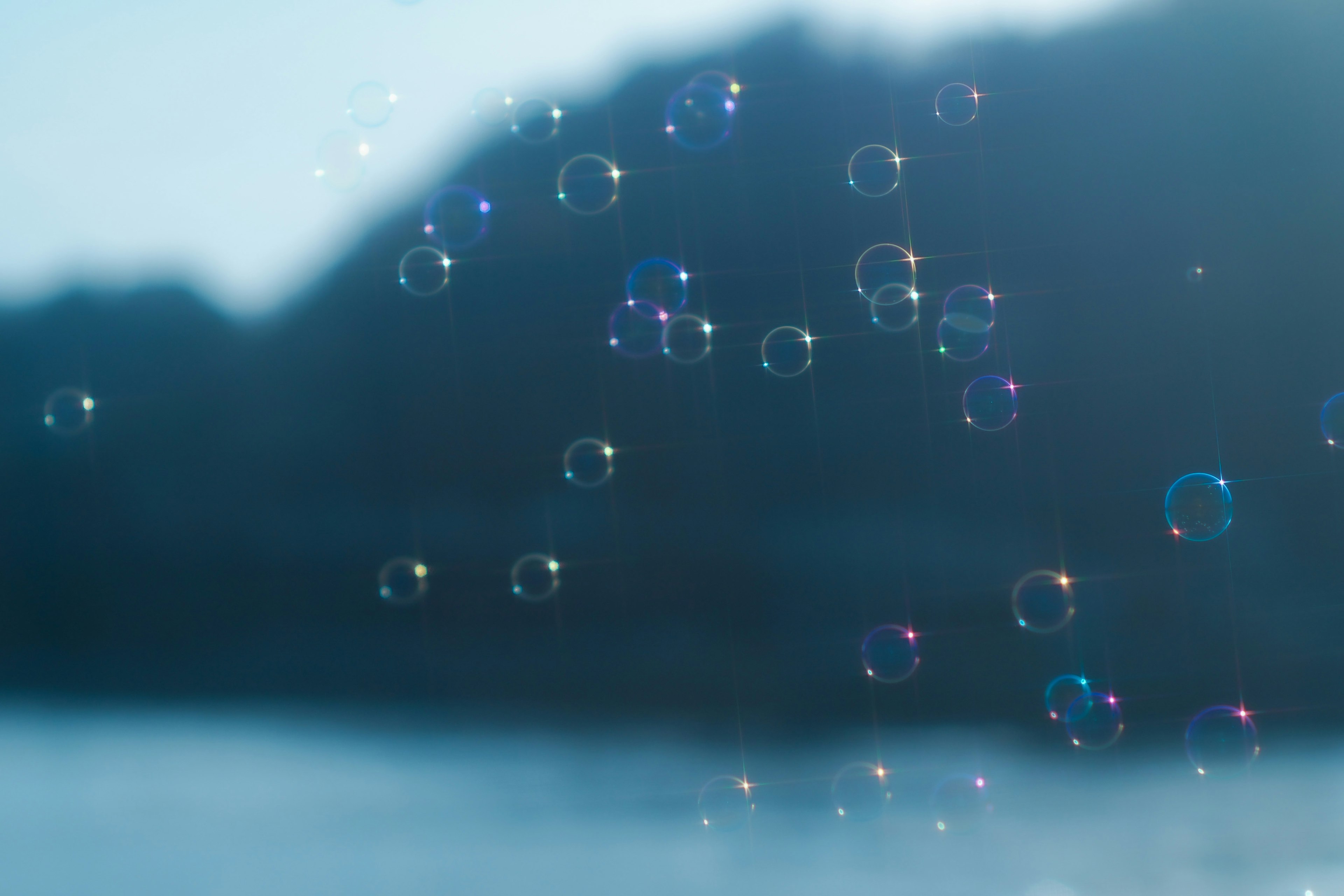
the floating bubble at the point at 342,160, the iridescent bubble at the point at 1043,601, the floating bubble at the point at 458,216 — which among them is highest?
the floating bubble at the point at 342,160

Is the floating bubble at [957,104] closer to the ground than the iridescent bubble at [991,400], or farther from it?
farther from it

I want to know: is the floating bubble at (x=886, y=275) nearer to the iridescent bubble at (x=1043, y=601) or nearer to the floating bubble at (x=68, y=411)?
the iridescent bubble at (x=1043, y=601)

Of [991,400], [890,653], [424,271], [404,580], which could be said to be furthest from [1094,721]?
[424,271]

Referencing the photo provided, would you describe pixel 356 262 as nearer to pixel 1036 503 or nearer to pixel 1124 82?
pixel 1036 503

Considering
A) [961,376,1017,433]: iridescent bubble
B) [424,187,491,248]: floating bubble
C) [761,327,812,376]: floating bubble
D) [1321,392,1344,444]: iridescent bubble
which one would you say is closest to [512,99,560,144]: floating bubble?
[424,187,491,248]: floating bubble

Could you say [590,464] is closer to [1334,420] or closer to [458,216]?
[458,216]

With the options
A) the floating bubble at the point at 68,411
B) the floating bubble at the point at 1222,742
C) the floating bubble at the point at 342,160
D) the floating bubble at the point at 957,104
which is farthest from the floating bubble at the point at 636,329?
the floating bubble at the point at 1222,742
